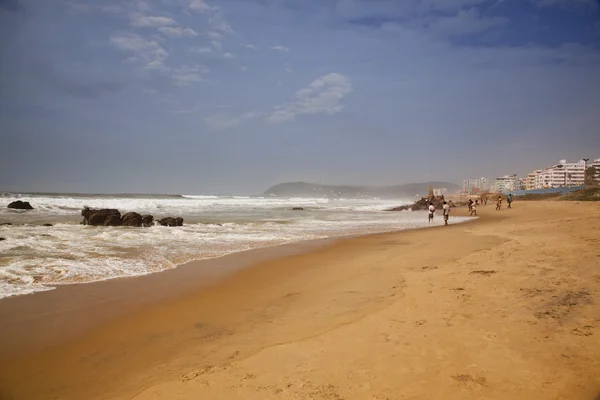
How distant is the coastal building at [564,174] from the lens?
106625mm

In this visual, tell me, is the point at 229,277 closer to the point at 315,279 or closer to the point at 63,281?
the point at 315,279

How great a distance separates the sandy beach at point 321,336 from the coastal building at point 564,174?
124438 mm

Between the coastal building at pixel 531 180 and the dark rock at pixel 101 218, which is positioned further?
the coastal building at pixel 531 180

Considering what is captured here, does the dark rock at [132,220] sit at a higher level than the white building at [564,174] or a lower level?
lower

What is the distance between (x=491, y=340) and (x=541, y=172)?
482 ft

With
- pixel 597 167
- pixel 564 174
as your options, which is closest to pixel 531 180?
pixel 564 174

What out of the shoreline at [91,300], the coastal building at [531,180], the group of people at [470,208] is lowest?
the shoreline at [91,300]

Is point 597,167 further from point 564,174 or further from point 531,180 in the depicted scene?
point 531,180

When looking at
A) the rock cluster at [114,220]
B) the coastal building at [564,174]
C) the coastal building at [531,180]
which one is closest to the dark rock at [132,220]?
the rock cluster at [114,220]

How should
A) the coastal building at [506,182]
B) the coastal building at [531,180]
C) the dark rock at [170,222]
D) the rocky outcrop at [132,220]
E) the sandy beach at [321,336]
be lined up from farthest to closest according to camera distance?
1. the coastal building at [506,182]
2. the coastal building at [531,180]
3. the dark rock at [170,222]
4. the rocky outcrop at [132,220]
5. the sandy beach at [321,336]

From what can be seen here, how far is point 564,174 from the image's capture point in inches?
4294

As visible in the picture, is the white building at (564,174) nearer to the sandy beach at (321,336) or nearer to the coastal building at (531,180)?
the coastal building at (531,180)

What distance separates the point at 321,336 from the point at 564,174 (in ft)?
449

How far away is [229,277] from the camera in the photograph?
7.56 m
